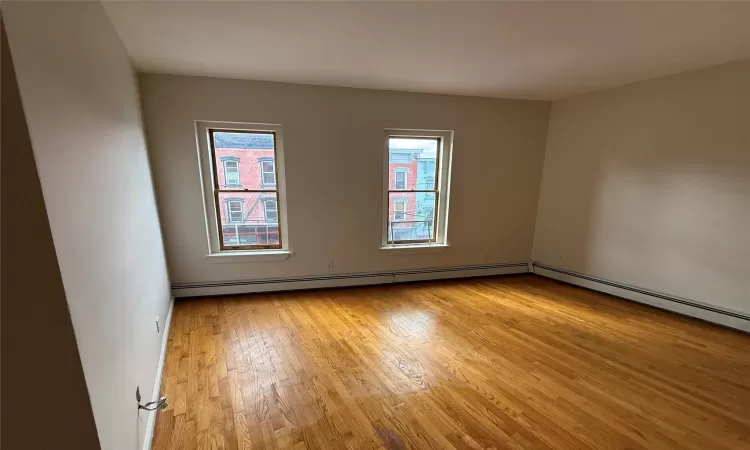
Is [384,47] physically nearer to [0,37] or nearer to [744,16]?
[0,37]

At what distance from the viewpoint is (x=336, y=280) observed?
13.0 ft

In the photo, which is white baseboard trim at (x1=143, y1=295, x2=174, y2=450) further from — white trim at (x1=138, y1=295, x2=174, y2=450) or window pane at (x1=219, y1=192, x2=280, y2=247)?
window pane at (x1=219, y1=192, x2=280, y2=247)

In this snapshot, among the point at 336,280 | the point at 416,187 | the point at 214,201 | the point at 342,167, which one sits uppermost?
the point at 342,167

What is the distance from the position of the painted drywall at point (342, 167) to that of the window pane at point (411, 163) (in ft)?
0.73

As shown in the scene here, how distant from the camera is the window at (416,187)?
3961 millimetres

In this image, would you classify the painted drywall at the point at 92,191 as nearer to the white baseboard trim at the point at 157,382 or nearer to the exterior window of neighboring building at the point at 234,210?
the white baseboard trim at the point at 157,382

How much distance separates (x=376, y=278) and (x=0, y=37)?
3.68 metres

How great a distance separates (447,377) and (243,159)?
9.89 feet

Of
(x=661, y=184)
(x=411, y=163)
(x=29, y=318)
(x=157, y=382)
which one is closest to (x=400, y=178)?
(x=411, y=163)

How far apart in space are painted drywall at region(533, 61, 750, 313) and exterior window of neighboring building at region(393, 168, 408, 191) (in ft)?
7.09

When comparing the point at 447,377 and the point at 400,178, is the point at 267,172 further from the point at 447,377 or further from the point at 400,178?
the point at 447,377

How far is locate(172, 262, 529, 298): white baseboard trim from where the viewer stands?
3.52m

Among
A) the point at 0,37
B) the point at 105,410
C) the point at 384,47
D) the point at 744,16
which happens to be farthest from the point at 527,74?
the point at 105,410

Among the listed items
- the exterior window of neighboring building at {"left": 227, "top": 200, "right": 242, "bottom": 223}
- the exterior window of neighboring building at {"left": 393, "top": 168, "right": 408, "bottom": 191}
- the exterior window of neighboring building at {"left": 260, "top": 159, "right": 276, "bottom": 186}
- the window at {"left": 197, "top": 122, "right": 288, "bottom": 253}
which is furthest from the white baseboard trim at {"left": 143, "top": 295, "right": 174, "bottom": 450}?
the exterior window of neighboring building at {"left": 393, "top": 168, "right": 408, "bottom": 191}
